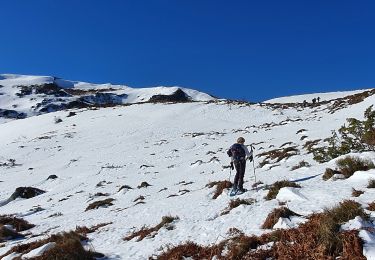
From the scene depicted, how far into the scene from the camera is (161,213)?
1479 centimetres

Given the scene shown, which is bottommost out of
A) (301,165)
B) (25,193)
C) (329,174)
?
(25,193)

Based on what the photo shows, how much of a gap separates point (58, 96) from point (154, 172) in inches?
4863

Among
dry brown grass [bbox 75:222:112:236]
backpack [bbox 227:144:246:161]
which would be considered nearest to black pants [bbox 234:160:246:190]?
backpack [bbox 227:144:246:161]

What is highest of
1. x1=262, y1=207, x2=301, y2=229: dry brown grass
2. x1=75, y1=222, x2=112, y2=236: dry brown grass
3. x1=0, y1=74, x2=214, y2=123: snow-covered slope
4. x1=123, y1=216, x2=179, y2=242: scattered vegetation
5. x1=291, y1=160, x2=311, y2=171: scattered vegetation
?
x1=0, y1=74, x2=214, y2=123: snow-covered slope

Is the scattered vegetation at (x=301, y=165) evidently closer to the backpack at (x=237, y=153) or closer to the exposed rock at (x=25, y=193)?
the backpack at (x=237, y=153)

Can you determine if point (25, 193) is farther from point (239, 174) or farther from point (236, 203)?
point (236, 203)

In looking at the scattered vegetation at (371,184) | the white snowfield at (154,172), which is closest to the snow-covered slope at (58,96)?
the white snowfield at (154,172)

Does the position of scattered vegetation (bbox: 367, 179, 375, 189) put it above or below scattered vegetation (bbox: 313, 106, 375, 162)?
below

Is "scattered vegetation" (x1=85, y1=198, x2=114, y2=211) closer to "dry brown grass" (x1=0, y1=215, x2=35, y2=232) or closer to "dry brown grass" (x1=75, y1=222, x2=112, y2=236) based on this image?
"dry brown grass" (x1=0, y1=215, x2=35, y2=232)

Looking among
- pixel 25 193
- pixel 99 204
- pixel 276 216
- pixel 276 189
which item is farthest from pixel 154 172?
pixel 276 216

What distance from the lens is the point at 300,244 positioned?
7430 mm

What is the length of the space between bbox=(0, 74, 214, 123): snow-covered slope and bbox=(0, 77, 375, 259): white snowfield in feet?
196

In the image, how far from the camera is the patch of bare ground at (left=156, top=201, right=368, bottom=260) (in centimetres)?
702

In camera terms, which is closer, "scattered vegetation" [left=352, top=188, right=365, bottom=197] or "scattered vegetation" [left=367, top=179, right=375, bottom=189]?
"scattered vegetation" [left=352, top=188, right=365, bottom=197]
